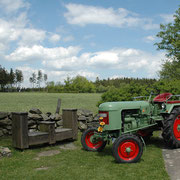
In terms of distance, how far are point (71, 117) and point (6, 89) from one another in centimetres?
7837

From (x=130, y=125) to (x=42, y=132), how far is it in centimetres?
274

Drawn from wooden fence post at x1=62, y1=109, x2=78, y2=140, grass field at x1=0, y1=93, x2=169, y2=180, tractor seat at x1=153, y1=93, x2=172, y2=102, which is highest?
tractor seat at x1=153, y1=93, x2=172, y2=102

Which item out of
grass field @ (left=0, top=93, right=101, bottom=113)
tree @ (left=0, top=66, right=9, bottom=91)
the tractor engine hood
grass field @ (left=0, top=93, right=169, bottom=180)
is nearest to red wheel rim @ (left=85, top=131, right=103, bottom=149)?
grass field @ (left=0, top=93, right=169, bottom=180)

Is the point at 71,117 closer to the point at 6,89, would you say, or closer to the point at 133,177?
the point at 133,177

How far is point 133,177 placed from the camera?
4410mm

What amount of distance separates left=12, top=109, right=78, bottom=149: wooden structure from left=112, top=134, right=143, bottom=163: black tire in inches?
100

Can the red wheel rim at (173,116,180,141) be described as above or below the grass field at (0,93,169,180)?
above

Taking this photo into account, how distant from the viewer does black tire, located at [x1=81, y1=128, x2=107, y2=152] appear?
21.0 ft

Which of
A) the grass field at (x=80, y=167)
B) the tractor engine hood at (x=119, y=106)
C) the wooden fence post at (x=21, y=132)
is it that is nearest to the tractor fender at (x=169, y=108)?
the tractor engine hood at (x=119, y=106)

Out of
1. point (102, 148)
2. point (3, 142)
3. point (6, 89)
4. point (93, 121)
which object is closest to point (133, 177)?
point (102, 148)

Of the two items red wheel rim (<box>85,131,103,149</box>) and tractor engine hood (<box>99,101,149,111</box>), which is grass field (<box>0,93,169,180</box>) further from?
tractor engine hood (<box>99,101,149,111</box>)

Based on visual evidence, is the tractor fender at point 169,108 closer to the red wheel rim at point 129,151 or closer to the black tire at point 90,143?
the red wheel rim at point 129,151

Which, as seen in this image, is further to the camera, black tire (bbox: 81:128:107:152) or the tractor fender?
the tractor fender

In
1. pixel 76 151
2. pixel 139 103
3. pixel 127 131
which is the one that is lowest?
pixel 76 151
